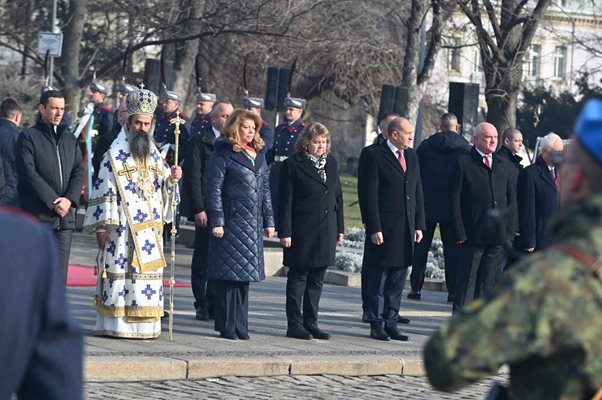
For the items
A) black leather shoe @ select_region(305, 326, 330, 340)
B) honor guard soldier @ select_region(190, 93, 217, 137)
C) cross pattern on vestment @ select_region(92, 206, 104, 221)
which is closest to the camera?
cross pattern on vestment @ select_region(92, 206, 104, 221)

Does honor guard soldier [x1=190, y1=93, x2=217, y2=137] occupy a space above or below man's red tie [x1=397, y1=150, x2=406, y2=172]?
above

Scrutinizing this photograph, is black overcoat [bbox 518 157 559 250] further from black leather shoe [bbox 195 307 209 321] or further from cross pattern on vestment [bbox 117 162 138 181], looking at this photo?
cross pattern on vestment [bbox 117 162 138 181]

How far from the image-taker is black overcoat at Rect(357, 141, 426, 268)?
40.2 feet

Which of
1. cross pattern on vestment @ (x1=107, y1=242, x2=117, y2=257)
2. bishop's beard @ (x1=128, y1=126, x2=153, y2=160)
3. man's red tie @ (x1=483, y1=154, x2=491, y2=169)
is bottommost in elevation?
cross pattern on vestment @ (x1=107, y1=242, x2=117, y2=257)

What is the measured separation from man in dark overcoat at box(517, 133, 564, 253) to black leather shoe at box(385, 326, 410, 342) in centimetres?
139

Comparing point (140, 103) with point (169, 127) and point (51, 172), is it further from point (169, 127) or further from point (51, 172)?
point (169, 127)

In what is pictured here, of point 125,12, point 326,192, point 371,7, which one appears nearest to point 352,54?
point 371,7

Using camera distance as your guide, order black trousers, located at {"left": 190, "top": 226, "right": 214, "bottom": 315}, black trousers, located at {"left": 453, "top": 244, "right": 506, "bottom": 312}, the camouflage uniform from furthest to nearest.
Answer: black trousers, located at {"left": 453, "top": 244, "right": 506, "bottom": 312} → black trousers, located at {"left": 190, "top": 226, "right": 214, "bottom": 315} → the camouflage uniform

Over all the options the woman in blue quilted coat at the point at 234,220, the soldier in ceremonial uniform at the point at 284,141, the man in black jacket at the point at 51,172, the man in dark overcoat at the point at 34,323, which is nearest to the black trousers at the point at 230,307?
the woman in blue quilted coat at the point at 234,220

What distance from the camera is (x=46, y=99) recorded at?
455 inches

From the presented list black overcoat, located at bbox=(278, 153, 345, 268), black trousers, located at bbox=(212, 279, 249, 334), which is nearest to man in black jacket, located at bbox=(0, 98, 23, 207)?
black trousers, located at bbox=(212, 279, 249, 334)

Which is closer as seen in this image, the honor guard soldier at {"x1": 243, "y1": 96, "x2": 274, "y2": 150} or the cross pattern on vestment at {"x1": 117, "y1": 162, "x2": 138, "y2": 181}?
the cross pattern on vestment at {"x1": 117, "y1": 162, "x2": 138, "y2": 181}

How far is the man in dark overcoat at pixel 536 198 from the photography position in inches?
501

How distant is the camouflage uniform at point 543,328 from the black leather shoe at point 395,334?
8.98 meters
